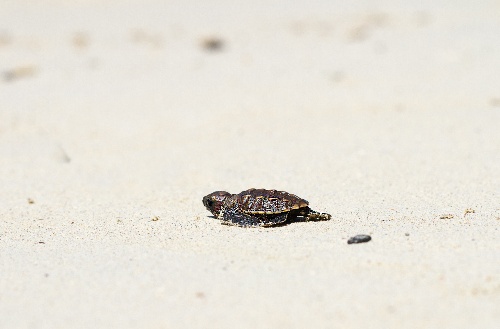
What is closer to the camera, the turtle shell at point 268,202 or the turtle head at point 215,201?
the turtle shell at point 268,202

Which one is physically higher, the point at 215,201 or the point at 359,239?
the point at 215,201

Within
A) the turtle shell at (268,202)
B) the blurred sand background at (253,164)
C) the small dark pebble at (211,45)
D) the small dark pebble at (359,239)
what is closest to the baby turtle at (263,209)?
the turtle shell at (268,202)

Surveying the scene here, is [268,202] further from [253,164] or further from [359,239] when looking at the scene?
[253,164]

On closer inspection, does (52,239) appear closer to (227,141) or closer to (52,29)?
(227,141)

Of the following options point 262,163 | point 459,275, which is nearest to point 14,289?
point 459,275

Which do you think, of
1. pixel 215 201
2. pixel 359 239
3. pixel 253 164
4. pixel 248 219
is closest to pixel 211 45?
pixel 253 164

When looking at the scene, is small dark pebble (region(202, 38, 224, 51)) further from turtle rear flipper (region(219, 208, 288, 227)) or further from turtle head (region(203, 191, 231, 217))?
turtle rear flipper (region(219, 208, 288, 227))

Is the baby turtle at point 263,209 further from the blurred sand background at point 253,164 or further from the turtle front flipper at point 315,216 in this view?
the blurred sand background at point 253,164
